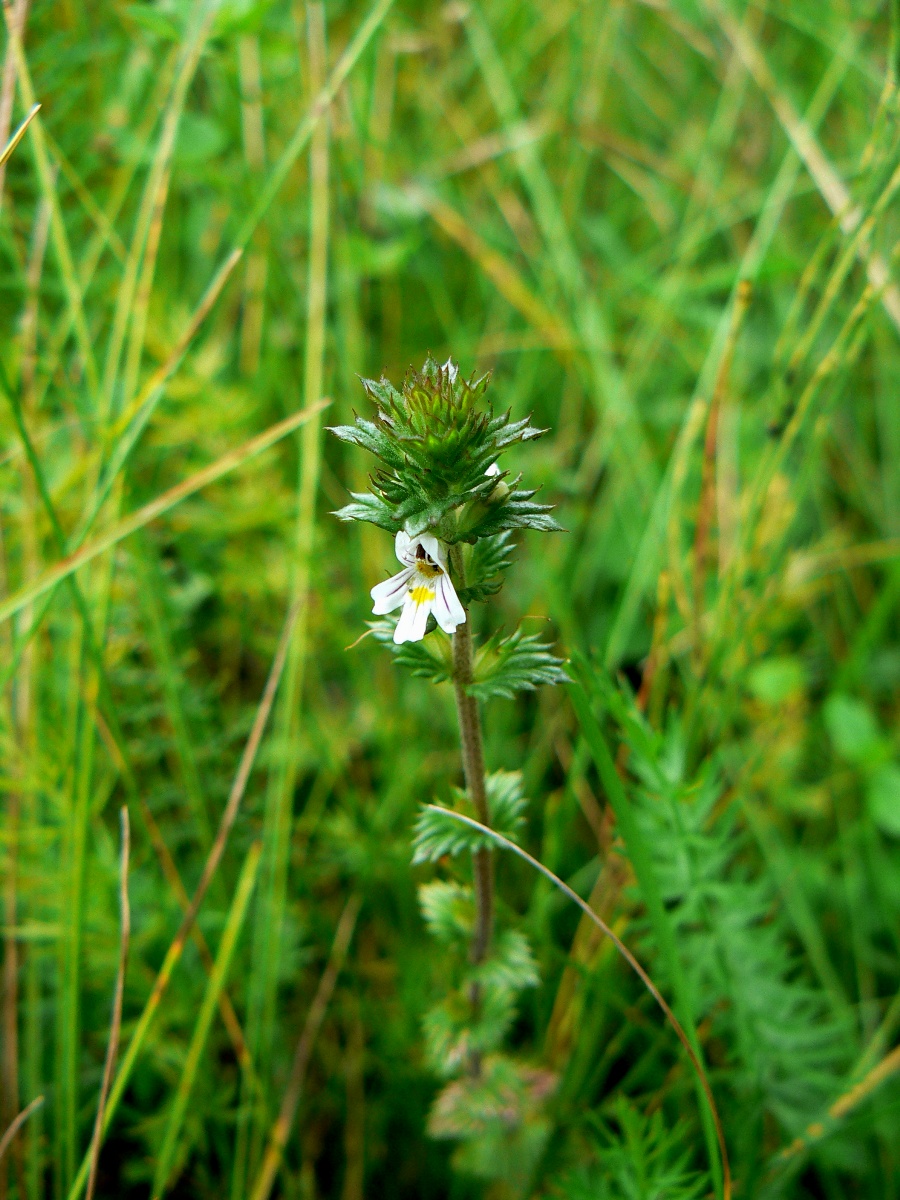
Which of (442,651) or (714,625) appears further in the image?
(714,625)

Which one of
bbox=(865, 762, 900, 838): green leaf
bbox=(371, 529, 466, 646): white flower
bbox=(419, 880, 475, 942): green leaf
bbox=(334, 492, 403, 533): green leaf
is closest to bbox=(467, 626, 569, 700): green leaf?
bbox=(371, 529, 466, 646): white flower

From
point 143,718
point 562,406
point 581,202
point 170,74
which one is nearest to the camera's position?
point 143,718

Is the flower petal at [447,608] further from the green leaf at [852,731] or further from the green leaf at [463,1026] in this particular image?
the green leaf at [852,731]

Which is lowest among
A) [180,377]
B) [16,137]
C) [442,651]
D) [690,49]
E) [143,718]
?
[442,651]

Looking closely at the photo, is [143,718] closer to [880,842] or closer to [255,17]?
[255,17]

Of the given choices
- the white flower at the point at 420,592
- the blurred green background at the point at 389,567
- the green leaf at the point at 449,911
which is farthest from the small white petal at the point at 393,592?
the green leaf at the point at 449,911

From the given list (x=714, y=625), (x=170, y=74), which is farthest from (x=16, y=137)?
(x=714, y=625)

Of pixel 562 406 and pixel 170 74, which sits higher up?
pixel 170 74
